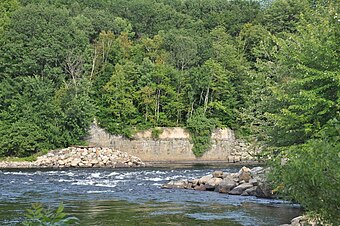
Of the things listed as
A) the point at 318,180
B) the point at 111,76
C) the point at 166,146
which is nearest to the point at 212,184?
the point at 318,180

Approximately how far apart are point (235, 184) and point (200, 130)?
1116 inches

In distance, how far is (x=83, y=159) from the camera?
45.5 meters

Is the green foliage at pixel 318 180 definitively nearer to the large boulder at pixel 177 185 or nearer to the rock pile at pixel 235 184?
the rock pile at pixel 235 184

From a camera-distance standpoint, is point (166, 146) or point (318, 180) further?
point (166, 146)

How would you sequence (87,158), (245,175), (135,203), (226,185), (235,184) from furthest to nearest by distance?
1. (87,158)
2. (245,175)
3. (235,184)
4. (226,185)
5. (135,203)

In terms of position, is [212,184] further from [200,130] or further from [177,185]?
[200,130]

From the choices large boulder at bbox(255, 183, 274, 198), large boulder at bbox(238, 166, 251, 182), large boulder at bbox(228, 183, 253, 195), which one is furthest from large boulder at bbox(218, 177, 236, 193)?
large boulder at bbox(255, 183, 274, 198)

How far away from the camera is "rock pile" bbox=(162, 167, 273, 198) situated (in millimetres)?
22328

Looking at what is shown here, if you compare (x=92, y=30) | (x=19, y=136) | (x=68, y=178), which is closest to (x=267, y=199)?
(x=68, y=178)

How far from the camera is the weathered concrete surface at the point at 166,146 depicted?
5094cm

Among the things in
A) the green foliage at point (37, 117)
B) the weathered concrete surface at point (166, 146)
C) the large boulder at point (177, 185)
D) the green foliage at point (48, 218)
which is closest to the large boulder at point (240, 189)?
the large boulder at point (177, 185)

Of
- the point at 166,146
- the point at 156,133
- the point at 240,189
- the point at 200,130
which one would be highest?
the point at 200,130

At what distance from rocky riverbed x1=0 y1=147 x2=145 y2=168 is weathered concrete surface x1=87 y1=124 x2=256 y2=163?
2.55 meters

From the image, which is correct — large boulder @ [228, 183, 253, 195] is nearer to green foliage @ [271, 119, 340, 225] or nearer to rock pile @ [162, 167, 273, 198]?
rock pile @ [162, 167, 273, 198]
